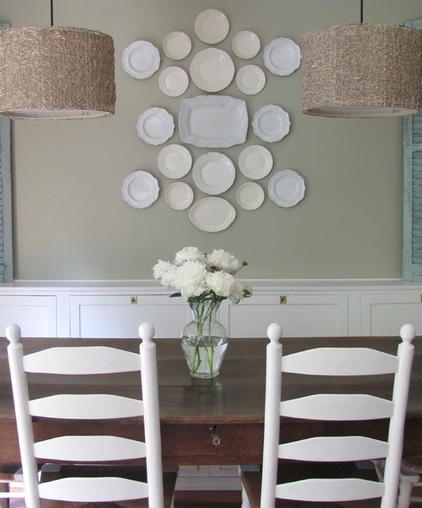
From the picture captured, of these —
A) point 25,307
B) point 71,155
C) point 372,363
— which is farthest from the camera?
point 71,155

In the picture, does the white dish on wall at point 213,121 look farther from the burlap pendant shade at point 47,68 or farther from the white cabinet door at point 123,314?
the burlap pendant shade at point 47,68

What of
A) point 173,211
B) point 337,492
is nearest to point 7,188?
point 173,211

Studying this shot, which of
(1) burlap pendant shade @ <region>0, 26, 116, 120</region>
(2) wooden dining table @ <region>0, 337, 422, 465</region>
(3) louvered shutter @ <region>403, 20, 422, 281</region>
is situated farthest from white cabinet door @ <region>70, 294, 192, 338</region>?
(1) burlap pendant shade @ <region>0, 26, 116, 120</region>

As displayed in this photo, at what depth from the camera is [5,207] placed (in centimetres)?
410

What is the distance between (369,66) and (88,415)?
4.38 ft

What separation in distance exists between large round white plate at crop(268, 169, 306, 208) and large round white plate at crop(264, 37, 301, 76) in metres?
0.60

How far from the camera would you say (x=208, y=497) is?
2.94 meters

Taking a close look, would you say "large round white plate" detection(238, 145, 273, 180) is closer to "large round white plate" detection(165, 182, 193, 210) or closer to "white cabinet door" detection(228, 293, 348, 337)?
"large round white plate" detection(165, 182, 193, 210)

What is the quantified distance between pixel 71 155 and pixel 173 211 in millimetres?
706

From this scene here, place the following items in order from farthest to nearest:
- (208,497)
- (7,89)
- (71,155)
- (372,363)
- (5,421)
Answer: (71,155) < (208,497) < (7,89) < (5,421) < (372,363)

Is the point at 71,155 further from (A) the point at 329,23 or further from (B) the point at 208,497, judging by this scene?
(B) the point at 208,497

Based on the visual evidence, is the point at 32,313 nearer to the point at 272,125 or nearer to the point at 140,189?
the point at 140,189

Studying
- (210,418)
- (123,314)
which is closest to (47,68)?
(210,418)

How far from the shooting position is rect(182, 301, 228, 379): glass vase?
2160mm
